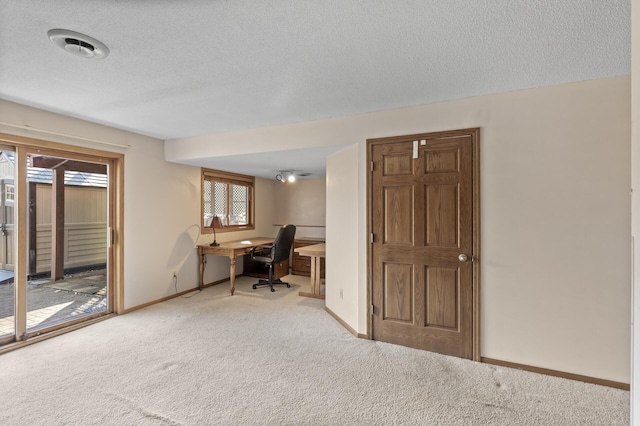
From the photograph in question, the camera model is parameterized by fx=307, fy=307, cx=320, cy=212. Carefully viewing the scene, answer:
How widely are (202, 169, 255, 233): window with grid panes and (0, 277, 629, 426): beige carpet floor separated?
238 centimetres

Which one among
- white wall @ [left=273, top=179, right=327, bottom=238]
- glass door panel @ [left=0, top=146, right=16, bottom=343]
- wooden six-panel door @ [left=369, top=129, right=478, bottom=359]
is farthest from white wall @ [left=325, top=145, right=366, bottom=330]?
glass door panel @ [left=0, top=146, right=16, bottom=343]

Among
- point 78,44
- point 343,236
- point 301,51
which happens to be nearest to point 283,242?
point 343,236

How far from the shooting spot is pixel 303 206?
21.4ft

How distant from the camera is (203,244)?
495cm

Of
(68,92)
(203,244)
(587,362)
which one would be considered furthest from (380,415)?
(203,244)

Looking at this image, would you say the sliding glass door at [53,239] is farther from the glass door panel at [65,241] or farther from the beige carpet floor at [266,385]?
the beige carpet floor at [266,385]

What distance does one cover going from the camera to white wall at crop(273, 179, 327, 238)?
6.35m

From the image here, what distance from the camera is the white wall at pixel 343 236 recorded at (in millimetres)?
3229

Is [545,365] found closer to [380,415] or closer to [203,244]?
[380,415]

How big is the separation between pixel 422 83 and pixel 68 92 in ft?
9.34

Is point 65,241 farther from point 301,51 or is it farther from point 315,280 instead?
point 301,51

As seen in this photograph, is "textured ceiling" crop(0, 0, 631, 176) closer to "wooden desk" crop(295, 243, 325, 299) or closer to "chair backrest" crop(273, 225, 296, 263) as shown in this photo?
"wooden desk" crop(295, 243, 325, 299)

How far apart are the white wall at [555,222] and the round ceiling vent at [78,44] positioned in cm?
247

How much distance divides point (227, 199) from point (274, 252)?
4.86 feet
